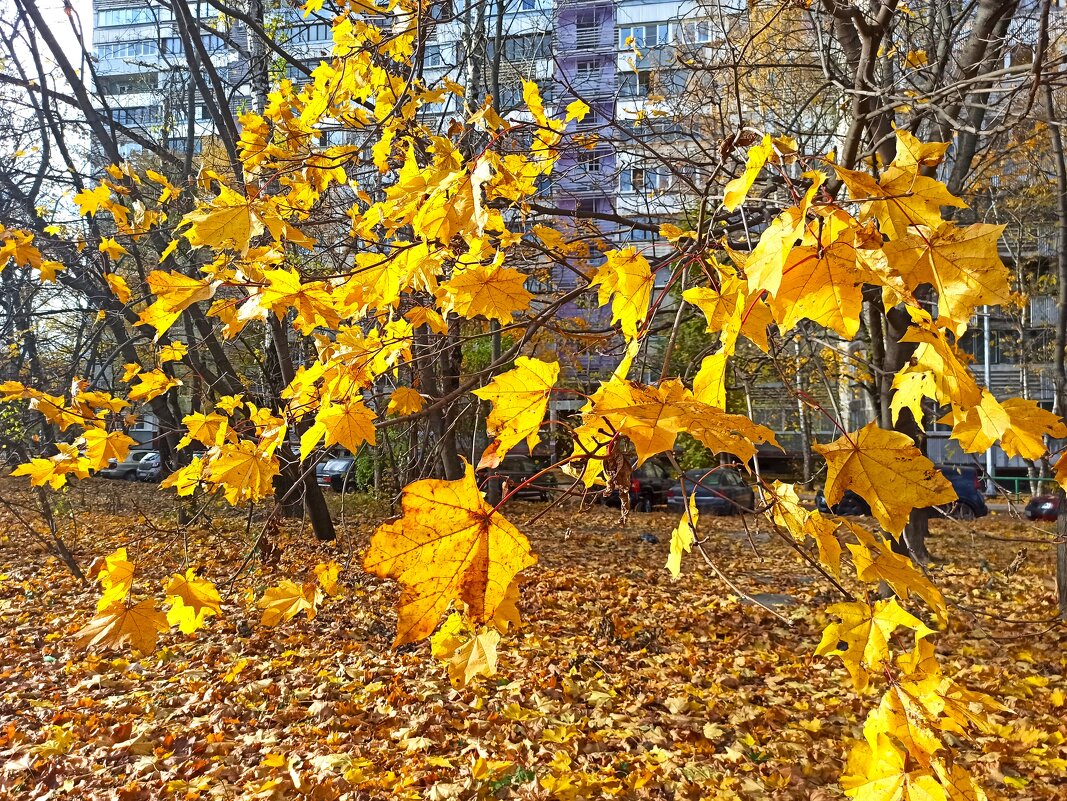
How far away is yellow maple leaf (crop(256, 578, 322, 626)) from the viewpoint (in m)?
1.95

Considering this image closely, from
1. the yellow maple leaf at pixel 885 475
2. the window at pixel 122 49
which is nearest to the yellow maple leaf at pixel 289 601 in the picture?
the yellow maple leaf at pixel 885 475

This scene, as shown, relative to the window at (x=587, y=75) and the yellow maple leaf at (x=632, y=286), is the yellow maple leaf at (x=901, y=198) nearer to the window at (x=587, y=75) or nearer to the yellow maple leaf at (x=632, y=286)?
the yellow maple leaf at (x=632, y=286)

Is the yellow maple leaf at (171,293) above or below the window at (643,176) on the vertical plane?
below

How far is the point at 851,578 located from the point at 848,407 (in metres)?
12.1

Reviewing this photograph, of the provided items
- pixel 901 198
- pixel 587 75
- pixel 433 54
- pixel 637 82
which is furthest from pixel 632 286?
pixel 587 75

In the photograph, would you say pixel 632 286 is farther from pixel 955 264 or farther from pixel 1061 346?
pixel 1061 346

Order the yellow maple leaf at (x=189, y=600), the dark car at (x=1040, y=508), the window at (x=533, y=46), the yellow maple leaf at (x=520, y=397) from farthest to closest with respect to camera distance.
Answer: the dark car at (x=1040, y=508) < the window at (x=533, y=46) < the yellow maple leaf at (x=189, y=600) < the yellow maple leaf at (x=520, y=397)

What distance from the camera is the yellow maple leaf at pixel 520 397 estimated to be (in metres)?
1.02

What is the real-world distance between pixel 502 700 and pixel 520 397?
300 centimetres

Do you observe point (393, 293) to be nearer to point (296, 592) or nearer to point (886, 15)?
point (296, 592)

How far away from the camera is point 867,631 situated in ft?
4.16

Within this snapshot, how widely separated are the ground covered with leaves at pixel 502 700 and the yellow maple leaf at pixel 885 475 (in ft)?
2.29

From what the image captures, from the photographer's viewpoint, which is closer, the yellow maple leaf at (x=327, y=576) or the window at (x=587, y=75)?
the yellow maple leaf at (x=327, y=576)

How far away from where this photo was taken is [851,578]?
5.99 metres
